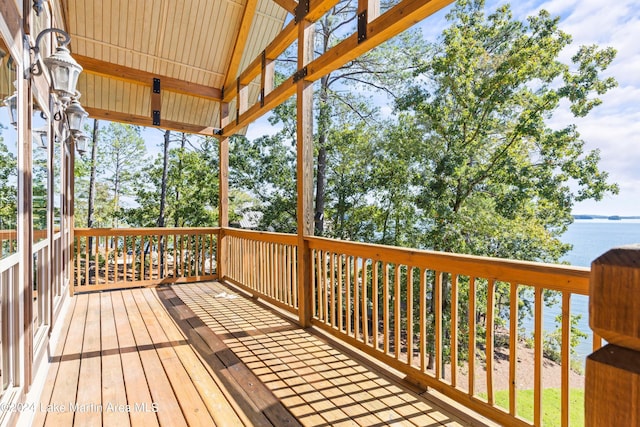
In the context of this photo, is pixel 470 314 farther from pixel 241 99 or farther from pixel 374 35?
pixel 241 99

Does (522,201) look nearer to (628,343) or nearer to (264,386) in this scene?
(264,386)

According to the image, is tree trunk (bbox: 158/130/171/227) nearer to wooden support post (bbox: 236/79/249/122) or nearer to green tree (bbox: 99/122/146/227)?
green tree (bbox: 99/122/146/227)

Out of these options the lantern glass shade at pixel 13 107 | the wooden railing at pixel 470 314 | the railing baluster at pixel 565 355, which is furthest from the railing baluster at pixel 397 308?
the lantern glass shade at pixel 13 107

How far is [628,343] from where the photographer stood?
33cm

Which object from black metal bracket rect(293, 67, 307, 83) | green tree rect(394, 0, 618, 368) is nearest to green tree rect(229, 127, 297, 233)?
green tree rect(394, 0, 618, 368)

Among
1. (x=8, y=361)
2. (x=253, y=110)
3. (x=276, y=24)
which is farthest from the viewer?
(x=276, y=24)

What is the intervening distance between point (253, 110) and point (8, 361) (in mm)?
3918

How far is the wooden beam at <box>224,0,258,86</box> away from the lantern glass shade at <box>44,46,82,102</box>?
3434 mm

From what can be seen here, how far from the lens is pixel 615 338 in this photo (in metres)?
0.34

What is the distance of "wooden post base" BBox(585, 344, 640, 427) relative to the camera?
319 millimetres

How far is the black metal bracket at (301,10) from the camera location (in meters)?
3.62

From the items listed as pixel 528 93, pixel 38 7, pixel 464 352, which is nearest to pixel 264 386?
pixel 38 7

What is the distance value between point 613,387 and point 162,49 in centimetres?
643

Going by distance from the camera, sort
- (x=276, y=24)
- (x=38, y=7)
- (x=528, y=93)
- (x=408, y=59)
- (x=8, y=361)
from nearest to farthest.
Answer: (x=8, y=361) < (x=38, y=7) < (x=276, y=24) < (x=528, y=93) < (x=408, y=59)
